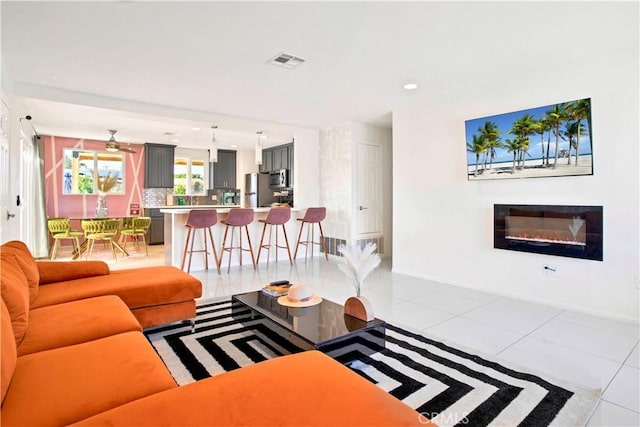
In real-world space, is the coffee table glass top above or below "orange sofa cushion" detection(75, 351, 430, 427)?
below

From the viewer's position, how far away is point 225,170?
30.4ft

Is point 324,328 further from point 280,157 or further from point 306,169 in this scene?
point 280,157

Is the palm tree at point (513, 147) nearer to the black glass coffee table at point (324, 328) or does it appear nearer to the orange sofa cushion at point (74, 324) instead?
the black glass coffee table at point (324, 328)

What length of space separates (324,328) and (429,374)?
696mm

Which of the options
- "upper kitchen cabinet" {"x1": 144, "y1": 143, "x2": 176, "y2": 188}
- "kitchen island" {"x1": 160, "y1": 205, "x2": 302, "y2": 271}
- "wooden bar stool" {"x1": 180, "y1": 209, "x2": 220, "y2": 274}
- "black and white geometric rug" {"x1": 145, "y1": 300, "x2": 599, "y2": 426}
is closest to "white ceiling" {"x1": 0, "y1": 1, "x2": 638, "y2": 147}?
"wooden bar stool" {"x1": 180, "y1": 209, "x2": 220, "y2": 274}

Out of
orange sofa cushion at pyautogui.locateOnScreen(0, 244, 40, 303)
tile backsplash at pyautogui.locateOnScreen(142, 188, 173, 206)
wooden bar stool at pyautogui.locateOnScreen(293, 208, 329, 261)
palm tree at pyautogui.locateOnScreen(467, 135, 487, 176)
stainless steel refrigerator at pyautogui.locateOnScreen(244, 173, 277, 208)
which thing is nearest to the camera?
orange sofa cushion at pyautogui.locateOnScreen(0, 244, 40, 303)

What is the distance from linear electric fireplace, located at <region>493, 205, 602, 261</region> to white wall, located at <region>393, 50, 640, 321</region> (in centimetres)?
8

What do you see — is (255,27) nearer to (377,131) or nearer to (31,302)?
(31,302)

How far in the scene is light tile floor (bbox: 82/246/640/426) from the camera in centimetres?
202

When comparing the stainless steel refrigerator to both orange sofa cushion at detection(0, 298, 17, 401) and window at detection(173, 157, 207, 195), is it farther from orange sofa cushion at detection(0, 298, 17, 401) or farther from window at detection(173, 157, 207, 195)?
orange sofa cushion at detection(0, 298, 17, 401)

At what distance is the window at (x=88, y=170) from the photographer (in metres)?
7.41

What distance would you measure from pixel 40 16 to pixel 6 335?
7.99 feet

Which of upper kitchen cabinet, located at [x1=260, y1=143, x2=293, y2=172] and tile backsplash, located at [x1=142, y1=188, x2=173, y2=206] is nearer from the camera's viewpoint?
upper kitchen cabinet, located at [x1=260, y1=143, x2=293, y2=172]


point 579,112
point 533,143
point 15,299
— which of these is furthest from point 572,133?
point 15,299
